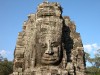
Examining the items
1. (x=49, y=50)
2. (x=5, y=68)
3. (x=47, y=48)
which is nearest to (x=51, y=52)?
(x=49, y=50)

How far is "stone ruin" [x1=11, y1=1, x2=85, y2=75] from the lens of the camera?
1252 centimetres

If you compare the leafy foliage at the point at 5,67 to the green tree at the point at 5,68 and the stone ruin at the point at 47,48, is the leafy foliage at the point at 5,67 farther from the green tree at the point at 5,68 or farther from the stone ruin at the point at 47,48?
the stone ruin at the point at 47,48

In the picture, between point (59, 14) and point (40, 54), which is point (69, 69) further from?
point (59, 14)

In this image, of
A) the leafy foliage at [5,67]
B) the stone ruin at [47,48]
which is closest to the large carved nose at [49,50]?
the stone ruin at [47,48]

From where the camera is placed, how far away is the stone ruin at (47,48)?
493 inches

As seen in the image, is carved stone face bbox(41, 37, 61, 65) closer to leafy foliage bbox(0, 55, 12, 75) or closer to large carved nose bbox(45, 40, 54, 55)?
large carved nose bbox(45, 40, 54, 55)

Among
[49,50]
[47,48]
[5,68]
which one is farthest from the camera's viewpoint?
[5,68]

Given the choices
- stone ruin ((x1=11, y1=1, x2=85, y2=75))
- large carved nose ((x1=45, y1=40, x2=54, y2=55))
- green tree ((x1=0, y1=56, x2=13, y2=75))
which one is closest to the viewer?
large carved nose ((x1=45, y1=40, x2=54, y2=55))

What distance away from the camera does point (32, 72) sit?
12305 mm

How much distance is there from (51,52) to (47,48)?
0.99 feet

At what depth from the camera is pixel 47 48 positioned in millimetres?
12539

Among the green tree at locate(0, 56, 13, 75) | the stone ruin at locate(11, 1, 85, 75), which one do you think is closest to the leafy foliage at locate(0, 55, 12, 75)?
the green tree at locate(0, 56, 13, 75)

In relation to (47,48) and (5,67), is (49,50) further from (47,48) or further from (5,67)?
(5,67)

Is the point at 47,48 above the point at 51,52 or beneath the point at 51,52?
above
